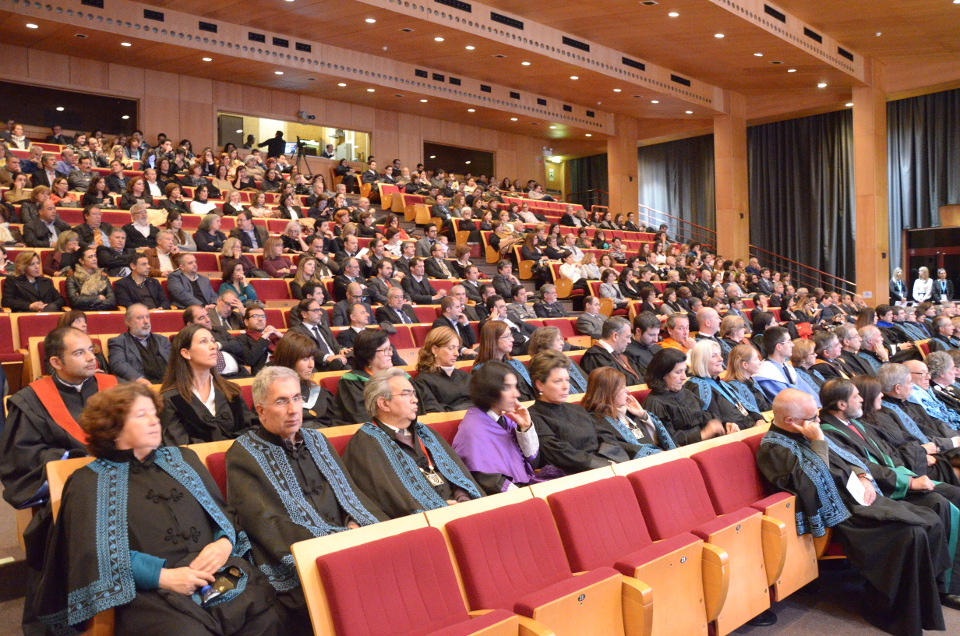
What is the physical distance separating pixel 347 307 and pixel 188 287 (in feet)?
3.26

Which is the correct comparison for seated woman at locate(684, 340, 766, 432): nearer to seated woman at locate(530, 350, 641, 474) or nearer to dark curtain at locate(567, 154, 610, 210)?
seated woman at locate(530, 350, 641, 474)

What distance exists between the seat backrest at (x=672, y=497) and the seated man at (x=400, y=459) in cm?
48

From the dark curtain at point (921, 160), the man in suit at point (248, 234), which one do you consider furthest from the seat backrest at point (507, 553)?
the dark curtain at point (921, 160)

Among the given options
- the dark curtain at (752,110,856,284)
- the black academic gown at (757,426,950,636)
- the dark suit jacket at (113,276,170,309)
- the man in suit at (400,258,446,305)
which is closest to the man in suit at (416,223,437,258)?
the man in suit at (400,258,446,305)

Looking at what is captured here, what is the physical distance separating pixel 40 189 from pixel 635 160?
9.51m

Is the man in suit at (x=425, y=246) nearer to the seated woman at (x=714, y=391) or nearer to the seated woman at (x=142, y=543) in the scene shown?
the seated woman at (x=714, y=391)

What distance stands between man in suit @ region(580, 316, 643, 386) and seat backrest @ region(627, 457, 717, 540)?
5.44 ft

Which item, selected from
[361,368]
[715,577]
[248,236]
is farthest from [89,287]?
[715,577]

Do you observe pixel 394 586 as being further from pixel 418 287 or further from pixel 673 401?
pixel 418 287

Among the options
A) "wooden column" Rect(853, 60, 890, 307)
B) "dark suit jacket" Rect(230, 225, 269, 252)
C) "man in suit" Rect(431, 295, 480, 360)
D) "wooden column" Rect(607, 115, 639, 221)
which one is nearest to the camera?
"man in suit" Rect(431, 295, 480, 360)

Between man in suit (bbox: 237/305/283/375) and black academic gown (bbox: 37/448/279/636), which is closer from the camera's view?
black academic gown (bbox: 37/448/279/636)

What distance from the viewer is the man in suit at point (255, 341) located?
3.85 meters

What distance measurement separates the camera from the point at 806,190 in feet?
42.0

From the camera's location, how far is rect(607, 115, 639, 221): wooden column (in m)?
12.6
